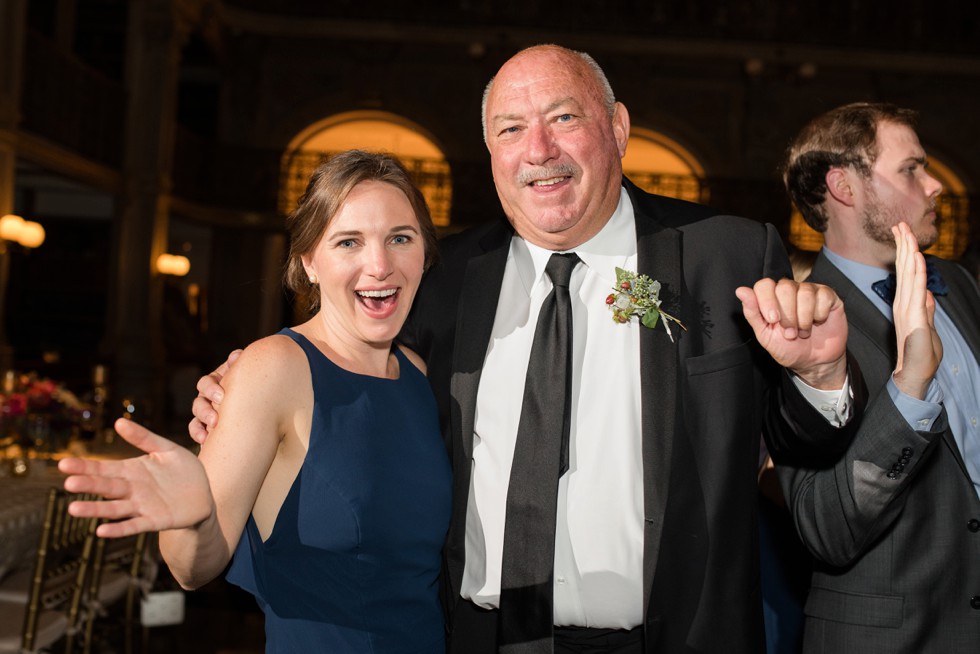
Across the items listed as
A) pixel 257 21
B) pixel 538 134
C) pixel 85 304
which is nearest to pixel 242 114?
pixel 257 21

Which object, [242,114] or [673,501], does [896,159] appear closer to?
[673,501]

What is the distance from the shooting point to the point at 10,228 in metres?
10.3

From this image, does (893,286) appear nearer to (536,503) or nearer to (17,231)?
(536,503)

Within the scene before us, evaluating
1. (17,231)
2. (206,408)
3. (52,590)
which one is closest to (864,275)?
(206,408)

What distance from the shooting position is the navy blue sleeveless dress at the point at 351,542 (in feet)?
6.93

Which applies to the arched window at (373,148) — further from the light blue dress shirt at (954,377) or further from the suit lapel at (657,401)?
the suit lapel at (657,401)

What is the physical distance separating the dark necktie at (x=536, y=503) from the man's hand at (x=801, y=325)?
0.50 metres

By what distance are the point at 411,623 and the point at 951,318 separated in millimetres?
1679

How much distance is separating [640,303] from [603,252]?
264mm

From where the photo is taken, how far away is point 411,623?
7.20 ft

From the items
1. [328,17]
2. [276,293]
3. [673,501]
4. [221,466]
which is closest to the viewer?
[221,466]

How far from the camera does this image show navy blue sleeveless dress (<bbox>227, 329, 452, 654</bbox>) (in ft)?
6.93

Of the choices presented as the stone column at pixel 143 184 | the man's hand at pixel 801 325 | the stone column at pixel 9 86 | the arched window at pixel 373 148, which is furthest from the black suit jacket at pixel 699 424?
the arched window at pixel 373 148

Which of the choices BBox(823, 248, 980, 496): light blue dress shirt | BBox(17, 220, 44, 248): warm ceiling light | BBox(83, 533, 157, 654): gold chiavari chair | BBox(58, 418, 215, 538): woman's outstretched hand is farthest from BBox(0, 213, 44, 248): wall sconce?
BBox(823, 248, 980, 496): light blue dress shirt
